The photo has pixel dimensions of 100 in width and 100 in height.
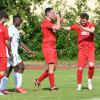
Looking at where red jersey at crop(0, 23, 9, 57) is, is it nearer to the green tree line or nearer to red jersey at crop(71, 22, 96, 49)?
red jersey at crop(71, 22, 96, 49)

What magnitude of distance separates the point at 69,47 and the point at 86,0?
337cm

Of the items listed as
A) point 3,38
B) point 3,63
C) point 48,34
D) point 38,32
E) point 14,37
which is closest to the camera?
point 3,63

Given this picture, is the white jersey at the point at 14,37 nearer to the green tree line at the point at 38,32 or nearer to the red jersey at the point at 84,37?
the red jersey at the point at 84,37

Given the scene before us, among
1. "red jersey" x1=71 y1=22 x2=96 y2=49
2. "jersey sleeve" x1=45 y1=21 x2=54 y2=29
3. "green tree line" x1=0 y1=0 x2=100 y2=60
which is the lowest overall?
"green tree line" x1=0 y1=0 x2=100 y2=60

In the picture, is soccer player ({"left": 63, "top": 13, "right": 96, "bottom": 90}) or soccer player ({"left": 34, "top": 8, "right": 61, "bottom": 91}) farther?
soccer player ({"left": 63, "top": 13, "right": 96, "bottom": 90})

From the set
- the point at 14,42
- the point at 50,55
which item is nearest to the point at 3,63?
the point at 14,42

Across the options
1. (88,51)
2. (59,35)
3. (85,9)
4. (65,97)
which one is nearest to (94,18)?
(85,9)

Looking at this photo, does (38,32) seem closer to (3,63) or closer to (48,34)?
(48,34)

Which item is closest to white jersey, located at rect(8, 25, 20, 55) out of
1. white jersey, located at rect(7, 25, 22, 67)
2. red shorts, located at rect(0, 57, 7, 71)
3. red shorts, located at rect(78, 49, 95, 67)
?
white jersey, located at rect(7, 25, 22, 67)

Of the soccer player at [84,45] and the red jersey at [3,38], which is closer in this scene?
the red jersey at [3,38]

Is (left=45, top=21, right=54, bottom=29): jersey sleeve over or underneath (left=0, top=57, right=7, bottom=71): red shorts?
over

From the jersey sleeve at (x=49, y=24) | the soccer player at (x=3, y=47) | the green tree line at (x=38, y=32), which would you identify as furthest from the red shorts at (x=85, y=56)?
the green tree line at (x=38, y=32)

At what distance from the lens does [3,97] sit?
13180mm

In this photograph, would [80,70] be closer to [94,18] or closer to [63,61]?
[63,61]
